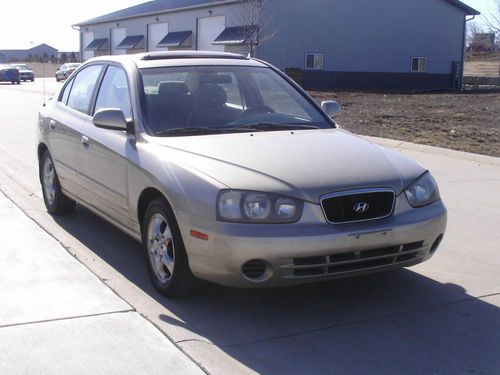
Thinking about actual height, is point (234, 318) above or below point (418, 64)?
below

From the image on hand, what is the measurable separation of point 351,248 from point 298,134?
134 centimetres

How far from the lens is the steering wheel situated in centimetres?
565

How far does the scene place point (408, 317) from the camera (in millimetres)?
4555

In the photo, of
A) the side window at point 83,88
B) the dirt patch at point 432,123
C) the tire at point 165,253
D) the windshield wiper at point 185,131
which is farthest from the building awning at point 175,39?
the tire at point 165,253

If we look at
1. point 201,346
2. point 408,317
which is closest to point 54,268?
point 201,346

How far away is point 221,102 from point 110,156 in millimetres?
1025

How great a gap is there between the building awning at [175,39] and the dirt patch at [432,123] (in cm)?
1906

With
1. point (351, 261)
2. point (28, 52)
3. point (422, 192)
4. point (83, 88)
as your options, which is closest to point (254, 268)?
point (351, 261)

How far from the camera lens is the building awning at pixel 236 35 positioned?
3588cm

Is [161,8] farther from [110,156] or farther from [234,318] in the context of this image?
[234,318]

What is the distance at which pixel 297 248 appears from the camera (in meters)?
4.16

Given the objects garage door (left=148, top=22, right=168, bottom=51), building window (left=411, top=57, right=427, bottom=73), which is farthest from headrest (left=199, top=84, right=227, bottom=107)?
building window (left=411, top=57, right=427, bottom=73)

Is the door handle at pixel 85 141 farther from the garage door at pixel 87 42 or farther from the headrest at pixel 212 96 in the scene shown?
the garage door at pixel 87 42

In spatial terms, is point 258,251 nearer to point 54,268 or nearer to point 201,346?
point 201,346
